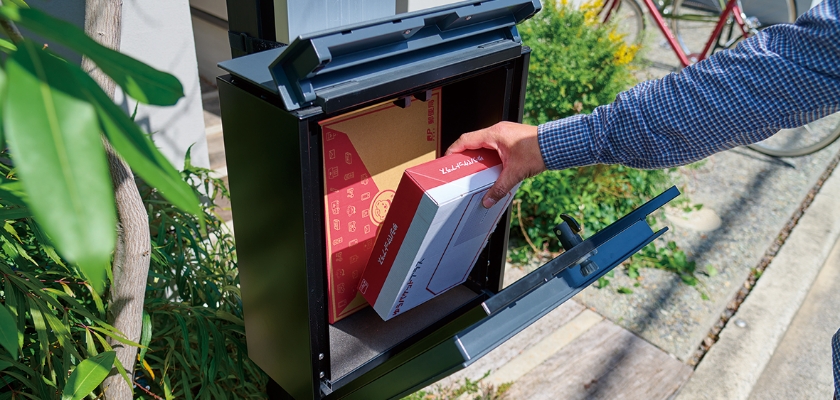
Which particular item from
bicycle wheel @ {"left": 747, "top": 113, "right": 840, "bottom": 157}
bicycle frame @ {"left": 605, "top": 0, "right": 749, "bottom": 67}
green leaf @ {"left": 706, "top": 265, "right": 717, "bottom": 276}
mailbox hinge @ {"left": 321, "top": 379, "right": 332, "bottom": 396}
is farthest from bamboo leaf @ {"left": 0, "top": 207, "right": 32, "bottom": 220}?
bicycle wheel @ {"left": 747, "top": 113, "right": 840, "bottom": 157}

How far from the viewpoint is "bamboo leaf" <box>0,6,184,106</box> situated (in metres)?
0.48

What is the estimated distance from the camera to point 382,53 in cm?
103

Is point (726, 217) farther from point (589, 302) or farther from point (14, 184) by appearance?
point (14, 184)

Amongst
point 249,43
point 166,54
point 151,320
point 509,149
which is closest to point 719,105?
point 509,149

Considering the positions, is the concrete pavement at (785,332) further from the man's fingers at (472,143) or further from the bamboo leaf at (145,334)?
the bamboo leaf at (145,334)

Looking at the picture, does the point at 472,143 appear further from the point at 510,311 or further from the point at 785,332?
the point at 785,332

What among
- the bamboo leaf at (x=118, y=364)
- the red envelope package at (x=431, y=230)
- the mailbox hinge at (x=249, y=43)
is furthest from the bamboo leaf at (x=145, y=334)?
the mailbox hinge at (x=249, y=43)

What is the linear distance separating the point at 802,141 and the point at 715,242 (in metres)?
1.43

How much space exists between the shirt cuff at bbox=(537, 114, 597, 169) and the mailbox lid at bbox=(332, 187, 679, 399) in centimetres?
15

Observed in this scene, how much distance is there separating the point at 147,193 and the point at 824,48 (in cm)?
178

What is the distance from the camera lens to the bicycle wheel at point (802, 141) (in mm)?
3756

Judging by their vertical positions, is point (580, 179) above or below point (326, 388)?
below

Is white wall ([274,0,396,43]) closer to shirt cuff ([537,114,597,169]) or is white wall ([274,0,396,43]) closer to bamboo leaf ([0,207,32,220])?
shirt cuff ([537,114,597,169])

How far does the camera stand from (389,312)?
134 cm
